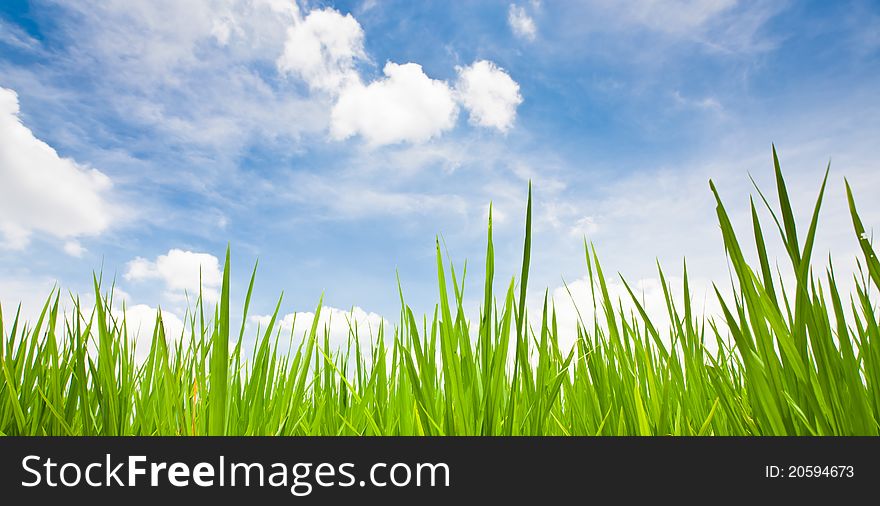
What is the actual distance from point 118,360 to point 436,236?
3.22 ft

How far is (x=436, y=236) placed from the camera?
3.42ft
